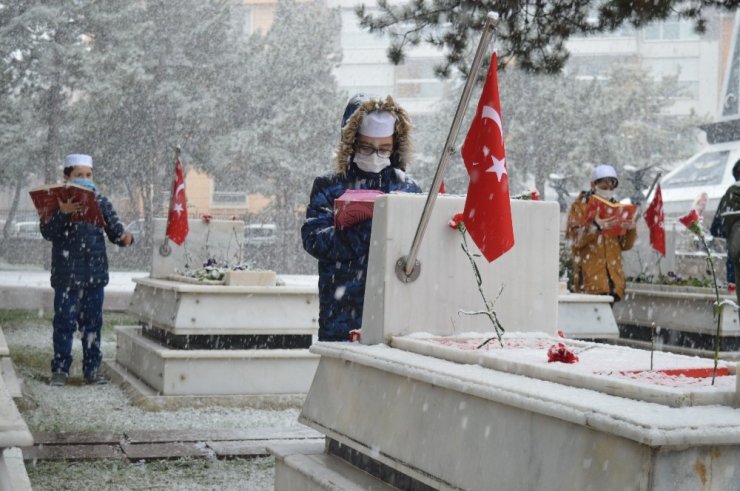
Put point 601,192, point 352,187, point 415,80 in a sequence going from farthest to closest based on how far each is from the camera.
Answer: point 415,80, point 601,192, point 352,187

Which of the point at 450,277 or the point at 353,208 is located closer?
the point at 450,277

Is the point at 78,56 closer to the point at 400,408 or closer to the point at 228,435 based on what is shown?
the point at 228,435

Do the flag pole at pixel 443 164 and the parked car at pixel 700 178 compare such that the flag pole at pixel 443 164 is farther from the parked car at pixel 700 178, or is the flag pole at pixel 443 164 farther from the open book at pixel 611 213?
the parked car at pixel 700 178

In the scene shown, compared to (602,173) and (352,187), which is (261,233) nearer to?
(602,173)

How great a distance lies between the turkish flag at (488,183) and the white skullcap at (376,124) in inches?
57.1

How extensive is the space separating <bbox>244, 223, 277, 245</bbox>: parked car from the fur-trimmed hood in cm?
3277

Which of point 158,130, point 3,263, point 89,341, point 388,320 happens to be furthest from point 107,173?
point 388,320

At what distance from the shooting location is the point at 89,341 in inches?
345

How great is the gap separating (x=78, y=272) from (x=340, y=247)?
4.64m

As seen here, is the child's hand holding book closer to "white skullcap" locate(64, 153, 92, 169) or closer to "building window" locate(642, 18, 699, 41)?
"white skullcap" locate(64, 153, 92, 169)

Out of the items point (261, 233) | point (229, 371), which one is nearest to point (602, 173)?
point (229, 371)

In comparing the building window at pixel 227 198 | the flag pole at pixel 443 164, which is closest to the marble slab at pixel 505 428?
the flag pole at pixel 443 164

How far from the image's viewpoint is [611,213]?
9.93 meters

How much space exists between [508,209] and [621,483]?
1269 mm
